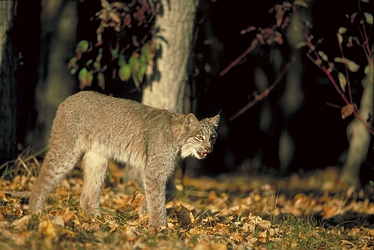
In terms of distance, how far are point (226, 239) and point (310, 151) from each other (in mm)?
12883

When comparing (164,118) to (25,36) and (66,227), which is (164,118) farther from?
(25,36)

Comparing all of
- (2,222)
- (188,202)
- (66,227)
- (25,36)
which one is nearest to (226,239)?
(66,227)

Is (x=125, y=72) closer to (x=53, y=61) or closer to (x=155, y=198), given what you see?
(x=155, y=198)

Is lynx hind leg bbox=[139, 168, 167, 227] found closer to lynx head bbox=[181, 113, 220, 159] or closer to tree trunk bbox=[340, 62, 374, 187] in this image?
lynx head bbox=[181, 113, 220, 159]

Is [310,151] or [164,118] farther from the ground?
[164,118]

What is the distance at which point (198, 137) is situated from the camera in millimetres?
6305

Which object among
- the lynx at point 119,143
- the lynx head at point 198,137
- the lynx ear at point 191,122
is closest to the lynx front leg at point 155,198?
the lynx at point 119,143

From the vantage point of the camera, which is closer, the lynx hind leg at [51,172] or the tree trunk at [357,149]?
the lynx hind leg at [51,172]

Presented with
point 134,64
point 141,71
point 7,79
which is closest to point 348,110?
point 141,71

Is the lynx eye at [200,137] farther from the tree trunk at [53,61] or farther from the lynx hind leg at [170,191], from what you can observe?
the tree trunk at [53,61]

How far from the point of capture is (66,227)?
5.03 m

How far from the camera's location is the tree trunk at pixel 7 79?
777 centimetres

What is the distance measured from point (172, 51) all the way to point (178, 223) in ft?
9.09

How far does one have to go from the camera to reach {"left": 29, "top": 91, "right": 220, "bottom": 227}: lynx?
6.25 metres
